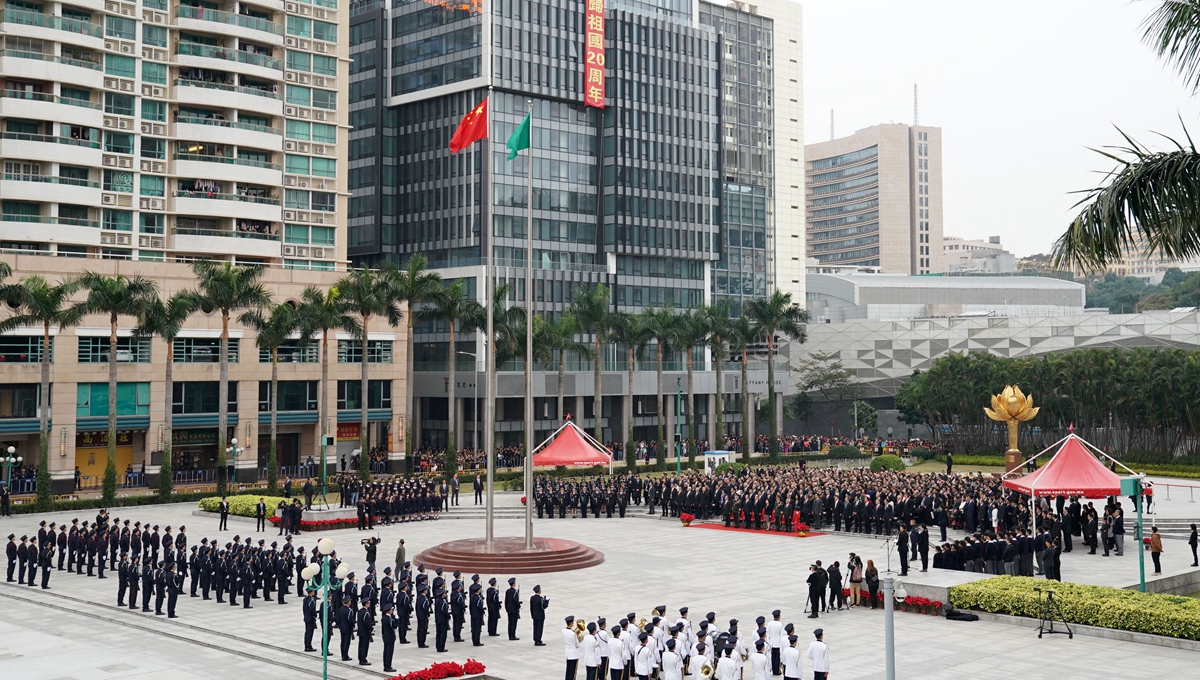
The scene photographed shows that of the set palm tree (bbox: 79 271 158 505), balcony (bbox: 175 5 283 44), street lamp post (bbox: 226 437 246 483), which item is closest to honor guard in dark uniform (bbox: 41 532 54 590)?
palm tree (bbox: 79 271 158 505)

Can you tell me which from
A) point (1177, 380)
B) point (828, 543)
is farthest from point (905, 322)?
point (828, 543)

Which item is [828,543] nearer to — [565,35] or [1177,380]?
[1177,380]

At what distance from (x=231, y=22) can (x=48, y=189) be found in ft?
52.1

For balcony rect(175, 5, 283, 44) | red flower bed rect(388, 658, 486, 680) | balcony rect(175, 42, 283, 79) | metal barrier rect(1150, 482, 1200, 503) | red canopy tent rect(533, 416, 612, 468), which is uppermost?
balcony rect(175, 5, 283, 44)

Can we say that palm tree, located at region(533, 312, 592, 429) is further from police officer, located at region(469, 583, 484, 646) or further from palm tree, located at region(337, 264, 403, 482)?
police officer, located at region(469, 583, 484, 646)

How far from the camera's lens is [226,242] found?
6912 cm

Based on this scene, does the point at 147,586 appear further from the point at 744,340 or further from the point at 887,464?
the point at 744,340

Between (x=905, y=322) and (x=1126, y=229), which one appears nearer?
(x=1126, y=229)

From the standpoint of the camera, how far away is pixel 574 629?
20781 mm

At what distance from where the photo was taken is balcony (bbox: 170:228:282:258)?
68.0m

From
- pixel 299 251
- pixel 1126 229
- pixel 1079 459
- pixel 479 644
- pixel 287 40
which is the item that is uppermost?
pixel 287 40

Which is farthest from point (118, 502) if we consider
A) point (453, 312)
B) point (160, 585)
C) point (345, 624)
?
point (345, 624)

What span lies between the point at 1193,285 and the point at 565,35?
8084 cm

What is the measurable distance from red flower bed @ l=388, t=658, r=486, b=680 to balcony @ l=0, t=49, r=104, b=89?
176 feet
